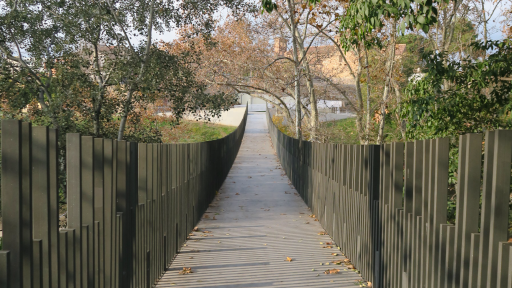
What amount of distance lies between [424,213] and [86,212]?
2402mm

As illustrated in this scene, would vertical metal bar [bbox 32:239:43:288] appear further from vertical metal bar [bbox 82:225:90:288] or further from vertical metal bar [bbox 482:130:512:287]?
vertical metal bar [bbox 482:130:512:287]

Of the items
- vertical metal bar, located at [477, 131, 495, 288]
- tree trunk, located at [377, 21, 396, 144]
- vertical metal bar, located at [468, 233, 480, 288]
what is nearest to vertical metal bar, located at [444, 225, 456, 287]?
vertical metal bar, located at [468, 233, 480, 288]

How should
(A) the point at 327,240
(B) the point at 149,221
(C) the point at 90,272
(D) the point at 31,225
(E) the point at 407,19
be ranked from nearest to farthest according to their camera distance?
(D) the point at 31,225
(C) the point at 90,272
(B) the point at 149,221
(E) the point at 407,19
(A) the point at 327,240

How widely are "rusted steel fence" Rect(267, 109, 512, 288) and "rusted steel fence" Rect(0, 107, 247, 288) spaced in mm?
2259

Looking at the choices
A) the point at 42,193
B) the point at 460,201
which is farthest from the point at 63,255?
the point at 460,201

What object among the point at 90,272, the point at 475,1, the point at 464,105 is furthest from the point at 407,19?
the point at 475,1

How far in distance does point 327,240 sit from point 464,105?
3350mm

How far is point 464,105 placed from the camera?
8.65m

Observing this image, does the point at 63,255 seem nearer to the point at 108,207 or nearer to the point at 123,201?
the point at 108,207

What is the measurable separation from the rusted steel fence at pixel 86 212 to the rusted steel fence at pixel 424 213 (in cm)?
226

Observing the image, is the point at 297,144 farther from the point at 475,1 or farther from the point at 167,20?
the point at 475,1

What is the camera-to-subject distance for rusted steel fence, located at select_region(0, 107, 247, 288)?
219 cm

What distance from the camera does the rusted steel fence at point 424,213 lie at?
8.63ft

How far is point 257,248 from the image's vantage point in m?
7.39
